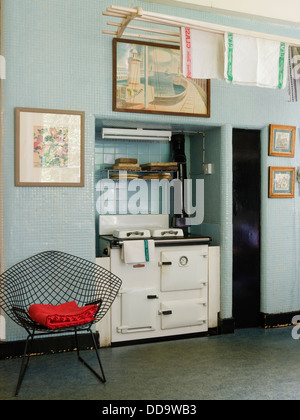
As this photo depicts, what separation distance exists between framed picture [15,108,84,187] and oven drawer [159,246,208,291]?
113cm

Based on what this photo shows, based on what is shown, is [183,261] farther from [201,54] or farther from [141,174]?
[201,54]

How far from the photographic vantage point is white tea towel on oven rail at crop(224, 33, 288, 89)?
3.24 m

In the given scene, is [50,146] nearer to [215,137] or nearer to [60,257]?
[60,257]

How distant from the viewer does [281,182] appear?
468cm

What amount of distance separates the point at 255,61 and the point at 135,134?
1452 mm

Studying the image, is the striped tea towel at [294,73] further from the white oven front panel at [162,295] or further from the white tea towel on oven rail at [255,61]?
the white oven front panel at [162,295]

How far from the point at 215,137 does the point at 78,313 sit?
2383 mm

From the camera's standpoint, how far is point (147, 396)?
2887mm

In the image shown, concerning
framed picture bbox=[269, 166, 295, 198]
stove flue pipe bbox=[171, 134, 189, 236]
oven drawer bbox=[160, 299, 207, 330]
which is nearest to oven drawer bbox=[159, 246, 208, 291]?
oven drawer bbox=[160, 299, 207, 330]

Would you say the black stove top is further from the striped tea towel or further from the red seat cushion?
the striped tea towel

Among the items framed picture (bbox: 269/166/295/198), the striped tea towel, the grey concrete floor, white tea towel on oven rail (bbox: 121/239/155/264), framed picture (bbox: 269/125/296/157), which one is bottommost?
the grey concrete floor

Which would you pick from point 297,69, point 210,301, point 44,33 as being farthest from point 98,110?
point 210,301

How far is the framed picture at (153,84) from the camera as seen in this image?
13.0 feet

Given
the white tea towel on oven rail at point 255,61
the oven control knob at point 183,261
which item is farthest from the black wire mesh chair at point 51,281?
the white tea towel on oven rail at point 255,61
